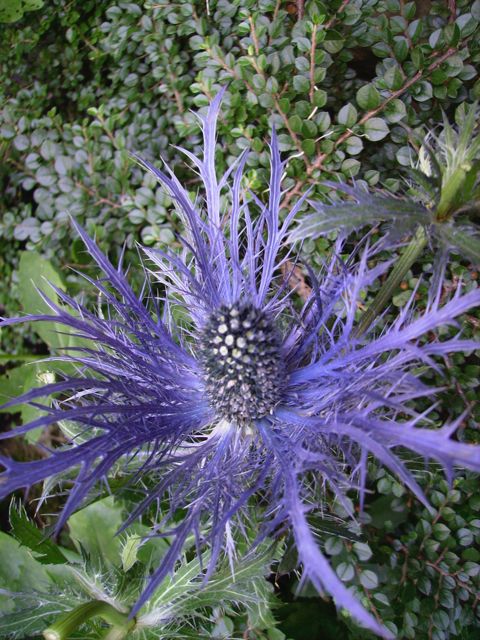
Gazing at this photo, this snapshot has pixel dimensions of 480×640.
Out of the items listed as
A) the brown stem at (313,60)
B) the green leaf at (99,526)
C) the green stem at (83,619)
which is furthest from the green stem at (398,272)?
the green leaf at (99,526)

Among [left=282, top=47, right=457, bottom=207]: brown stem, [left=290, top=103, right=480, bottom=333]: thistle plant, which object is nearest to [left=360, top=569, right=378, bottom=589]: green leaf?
[left=290, top=103, right=480, bottom=333]: thistle plant

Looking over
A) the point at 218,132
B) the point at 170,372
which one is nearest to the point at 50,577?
the point at 170,372

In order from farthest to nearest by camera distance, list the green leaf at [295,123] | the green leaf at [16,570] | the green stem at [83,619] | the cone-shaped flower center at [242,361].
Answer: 1. the green leaf at [16,570]
2. the green leaf at [295,123]
3. the cone-shaped flower center at [242,361]
4. the green stem at [83,619]

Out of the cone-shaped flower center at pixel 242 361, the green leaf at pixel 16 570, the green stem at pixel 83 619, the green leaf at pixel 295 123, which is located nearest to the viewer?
the green stem at pixel 83 619

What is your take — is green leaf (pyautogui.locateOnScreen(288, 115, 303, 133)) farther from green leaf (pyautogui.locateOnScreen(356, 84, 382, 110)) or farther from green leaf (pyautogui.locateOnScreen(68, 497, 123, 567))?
green leaf (pyautogui.locateOnScreen(68, 497, 123, 567))

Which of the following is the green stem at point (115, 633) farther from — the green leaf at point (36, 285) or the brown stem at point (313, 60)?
the brown stem at point (313, 60)

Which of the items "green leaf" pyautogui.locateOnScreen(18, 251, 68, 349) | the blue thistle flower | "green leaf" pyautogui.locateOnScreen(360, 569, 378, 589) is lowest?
"green leaf" pyautogui.locateOnScreen(360, 569, 378, 589)

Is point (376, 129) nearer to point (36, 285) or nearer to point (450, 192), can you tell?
point (450, 192)

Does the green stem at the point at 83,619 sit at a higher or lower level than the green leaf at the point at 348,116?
lower
